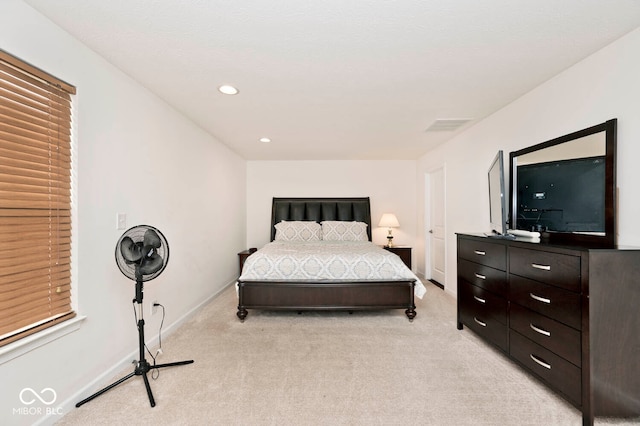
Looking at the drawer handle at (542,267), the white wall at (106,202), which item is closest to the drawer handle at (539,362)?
the drawer handle at (542,267)

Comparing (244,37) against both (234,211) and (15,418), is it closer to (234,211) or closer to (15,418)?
(15,418)

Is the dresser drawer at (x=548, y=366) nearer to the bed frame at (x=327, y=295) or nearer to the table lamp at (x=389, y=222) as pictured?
the bed frame at (x=327, y=295)

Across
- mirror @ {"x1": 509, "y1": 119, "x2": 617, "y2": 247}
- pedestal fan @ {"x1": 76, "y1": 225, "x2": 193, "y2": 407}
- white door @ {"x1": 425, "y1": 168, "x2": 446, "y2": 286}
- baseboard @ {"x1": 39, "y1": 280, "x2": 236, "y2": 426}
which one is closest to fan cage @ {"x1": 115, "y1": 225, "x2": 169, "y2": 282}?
pedestal fan @ {"x1": 76, "y1": 225, "x2": 193, "y2": 407}

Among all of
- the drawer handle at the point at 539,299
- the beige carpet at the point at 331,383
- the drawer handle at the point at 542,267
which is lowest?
the beige carpet at the point at 331,383

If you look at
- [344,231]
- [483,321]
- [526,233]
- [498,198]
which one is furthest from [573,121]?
[344,231]

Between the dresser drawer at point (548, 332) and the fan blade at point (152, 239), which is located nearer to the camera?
the dresser drawer at point (548, 332)

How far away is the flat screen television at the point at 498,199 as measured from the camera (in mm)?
2279

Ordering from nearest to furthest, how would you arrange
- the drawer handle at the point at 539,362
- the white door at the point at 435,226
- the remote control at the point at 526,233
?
the drawer handle at the point at 539,362 → the remote control at the point at 526,233 → the white door at the point at 435,226

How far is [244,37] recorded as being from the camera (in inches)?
64.9

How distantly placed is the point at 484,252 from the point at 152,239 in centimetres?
266

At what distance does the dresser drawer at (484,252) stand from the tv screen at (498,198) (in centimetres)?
19

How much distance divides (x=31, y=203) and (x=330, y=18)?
191cm

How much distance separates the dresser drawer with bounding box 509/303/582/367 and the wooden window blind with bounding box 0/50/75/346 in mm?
2990

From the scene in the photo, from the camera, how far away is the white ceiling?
→ 1.44m
